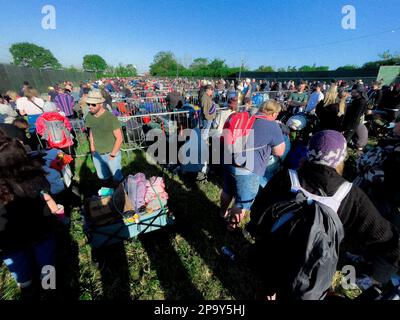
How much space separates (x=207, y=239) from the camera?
11.3 ft

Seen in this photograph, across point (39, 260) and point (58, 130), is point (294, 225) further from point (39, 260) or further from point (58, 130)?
point (58, 130)

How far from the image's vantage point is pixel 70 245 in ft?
10.7

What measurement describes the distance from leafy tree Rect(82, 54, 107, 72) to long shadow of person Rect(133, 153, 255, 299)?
99.6 metres

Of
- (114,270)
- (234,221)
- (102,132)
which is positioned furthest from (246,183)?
(102,132)

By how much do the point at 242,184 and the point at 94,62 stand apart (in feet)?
353

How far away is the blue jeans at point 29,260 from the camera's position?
2289 mm

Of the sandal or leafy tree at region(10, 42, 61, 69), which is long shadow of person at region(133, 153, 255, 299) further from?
leafy tree at region(10, 42, 61, 69)

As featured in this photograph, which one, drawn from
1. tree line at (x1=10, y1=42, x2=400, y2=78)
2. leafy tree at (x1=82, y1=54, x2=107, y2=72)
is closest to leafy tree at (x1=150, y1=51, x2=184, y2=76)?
tree line at (x1=10, y1=42, x2=400, y2=78)

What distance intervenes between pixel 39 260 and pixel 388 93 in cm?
1292

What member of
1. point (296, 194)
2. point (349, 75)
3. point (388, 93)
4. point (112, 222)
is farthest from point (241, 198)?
point (349, 75)

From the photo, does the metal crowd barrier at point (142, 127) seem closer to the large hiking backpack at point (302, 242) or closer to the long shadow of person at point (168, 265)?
the long shadow of person at point (168, 265)

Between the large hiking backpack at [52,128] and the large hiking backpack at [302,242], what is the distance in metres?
5.30

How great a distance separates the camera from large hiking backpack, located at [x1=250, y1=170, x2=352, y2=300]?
1.35 metres

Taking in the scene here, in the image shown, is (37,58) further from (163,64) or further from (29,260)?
(29,260)
